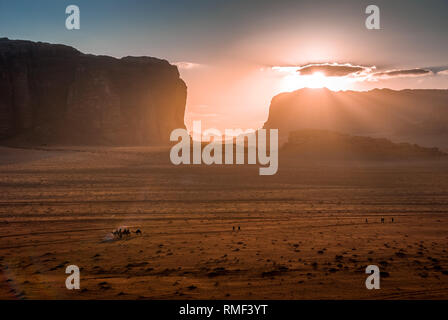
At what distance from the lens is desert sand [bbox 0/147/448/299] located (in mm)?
6320

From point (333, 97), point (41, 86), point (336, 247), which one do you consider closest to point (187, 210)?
point (336, 247)

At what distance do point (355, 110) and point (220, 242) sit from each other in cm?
16473

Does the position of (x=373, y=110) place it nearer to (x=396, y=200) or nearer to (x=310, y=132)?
(x=310, y=132)

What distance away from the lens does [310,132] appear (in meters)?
55.5

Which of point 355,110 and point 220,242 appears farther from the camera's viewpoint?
point 355,110

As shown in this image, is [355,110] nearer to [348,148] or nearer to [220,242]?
[348,148]

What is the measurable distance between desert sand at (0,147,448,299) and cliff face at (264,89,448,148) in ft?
352

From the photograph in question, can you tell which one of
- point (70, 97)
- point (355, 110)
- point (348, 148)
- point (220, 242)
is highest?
point (355, 110)

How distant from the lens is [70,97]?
68188 millimetres

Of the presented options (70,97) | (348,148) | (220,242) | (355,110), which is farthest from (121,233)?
(355,110)

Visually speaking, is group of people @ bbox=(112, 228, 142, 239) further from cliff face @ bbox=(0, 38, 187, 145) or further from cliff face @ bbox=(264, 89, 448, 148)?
cliff face @ bbox=(264, 89, 448, 148)

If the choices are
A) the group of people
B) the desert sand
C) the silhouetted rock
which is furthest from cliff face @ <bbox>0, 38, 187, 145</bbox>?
the group of people

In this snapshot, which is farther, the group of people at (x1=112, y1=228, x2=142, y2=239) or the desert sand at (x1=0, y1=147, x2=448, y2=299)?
the group of people at (x1=112, y1=228, x2=142, y2=239)
